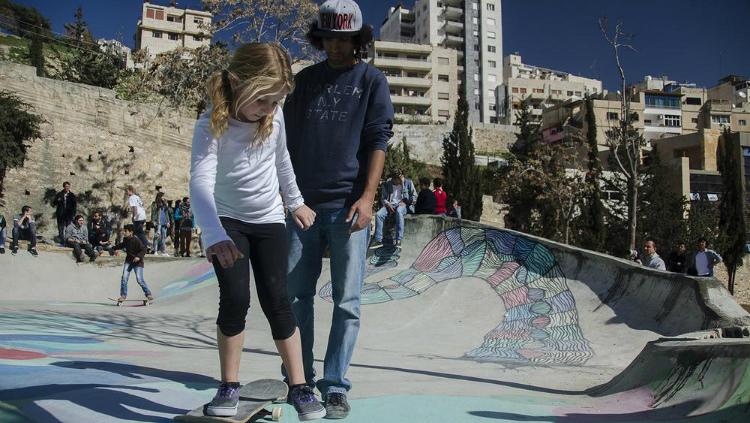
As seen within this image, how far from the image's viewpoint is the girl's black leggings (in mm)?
2195

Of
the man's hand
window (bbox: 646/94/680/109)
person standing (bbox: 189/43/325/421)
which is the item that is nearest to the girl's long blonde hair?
person standing (bbox: 189/43/325/421)

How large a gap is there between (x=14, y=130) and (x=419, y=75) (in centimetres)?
5428

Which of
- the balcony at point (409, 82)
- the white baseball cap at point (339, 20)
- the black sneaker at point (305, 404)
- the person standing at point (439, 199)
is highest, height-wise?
the balcony at point (409, 82)

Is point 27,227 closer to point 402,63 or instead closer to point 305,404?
point 305,404

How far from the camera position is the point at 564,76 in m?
93.1

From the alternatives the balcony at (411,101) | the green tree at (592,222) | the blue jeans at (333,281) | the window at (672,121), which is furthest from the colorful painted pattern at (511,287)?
the window at (672,121)

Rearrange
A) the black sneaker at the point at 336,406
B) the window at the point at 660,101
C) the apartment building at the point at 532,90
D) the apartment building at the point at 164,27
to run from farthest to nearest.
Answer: the apartment building at the point at 532,90, the apartment building at the point at 164,27, the window at the point at 660,101, the black sneaker at the point at 336,406

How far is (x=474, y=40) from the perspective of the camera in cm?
7869

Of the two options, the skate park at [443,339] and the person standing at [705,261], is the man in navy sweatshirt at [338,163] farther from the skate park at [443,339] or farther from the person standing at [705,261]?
the person standing at [705,261]

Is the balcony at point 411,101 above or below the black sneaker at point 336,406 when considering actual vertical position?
above

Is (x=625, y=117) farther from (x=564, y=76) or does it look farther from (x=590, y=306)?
(x=564, y=76)

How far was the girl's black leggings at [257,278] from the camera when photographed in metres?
2.20

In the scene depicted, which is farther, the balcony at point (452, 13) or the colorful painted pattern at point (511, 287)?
the balcony at point (452, 13)

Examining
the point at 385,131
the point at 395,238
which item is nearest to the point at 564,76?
the point at 395,238
